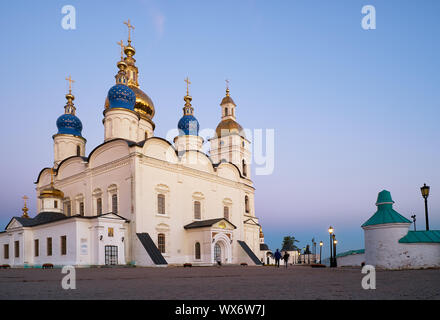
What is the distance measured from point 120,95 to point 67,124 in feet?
31.5

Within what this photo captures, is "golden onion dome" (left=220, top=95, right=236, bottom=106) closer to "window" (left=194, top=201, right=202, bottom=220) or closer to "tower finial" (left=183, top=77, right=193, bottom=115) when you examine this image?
"tower finial" (left=183, top=77, right=193, bottom=115)

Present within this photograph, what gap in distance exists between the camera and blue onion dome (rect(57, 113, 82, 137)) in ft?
123

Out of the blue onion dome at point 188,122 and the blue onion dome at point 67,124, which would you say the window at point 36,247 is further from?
the blue onion dome at point 188,122

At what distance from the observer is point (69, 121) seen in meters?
37.4

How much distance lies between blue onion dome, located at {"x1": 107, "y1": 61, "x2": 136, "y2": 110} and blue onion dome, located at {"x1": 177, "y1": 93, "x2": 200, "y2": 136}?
788 centimetres

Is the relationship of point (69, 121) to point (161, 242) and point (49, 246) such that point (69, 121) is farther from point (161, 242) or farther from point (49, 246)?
point (161, 242)

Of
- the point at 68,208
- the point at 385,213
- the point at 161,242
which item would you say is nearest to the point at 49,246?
the point at 68,208

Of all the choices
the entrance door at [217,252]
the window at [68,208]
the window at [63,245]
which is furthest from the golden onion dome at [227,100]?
the window at [63,245]

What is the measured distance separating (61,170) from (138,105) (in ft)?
32.2

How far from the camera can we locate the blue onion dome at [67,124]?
37.3 meters

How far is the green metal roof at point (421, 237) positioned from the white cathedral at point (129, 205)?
15.7m

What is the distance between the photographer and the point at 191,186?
3072cm

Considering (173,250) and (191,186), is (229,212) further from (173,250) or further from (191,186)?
(173,250)
